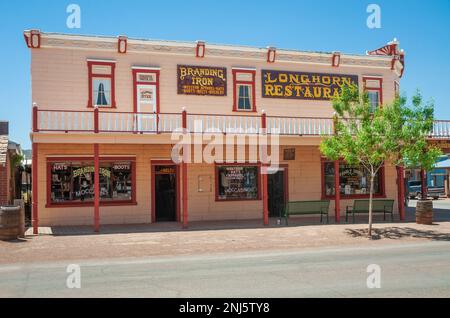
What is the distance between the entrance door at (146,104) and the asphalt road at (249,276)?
8.09 m

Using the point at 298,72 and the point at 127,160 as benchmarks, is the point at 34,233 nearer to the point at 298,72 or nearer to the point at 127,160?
the point at 127,160

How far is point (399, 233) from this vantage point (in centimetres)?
1584

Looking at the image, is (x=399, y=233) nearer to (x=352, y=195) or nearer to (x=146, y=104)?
(x=352, y=195)

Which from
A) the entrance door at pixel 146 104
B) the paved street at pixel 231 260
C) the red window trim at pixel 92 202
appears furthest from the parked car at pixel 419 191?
the red window trim at pixel 92 202

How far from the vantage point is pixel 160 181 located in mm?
19672

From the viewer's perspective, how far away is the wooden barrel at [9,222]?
46.4 feet

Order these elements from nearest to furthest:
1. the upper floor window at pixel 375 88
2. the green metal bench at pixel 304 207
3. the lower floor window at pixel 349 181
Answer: the green metal bench at pixel 304 207 < the lower floor window at pixel 349 181 < the upper floor window at pixel 375 88

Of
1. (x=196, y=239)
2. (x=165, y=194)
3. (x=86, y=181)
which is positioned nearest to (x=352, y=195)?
(x=165, y=194)

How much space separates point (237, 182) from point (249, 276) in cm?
1137

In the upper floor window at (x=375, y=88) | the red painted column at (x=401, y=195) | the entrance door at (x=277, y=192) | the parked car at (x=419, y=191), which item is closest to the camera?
the red painted column at (x=401, y=195)

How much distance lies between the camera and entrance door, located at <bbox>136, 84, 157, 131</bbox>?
18.8 metres

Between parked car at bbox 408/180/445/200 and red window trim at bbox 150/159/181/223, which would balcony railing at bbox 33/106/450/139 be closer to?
red window trim at bbox 150/159/181/223

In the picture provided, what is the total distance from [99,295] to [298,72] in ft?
51.2

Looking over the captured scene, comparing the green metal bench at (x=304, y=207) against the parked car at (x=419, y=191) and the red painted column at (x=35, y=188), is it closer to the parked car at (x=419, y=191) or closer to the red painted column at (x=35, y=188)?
the red painted column at (x=35, y=188)
